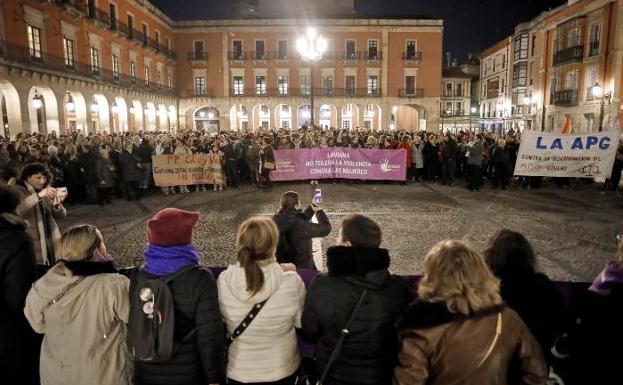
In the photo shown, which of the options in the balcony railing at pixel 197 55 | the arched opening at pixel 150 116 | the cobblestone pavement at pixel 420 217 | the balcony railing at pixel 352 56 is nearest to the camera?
the cobblestone pavement at pixel 420 217

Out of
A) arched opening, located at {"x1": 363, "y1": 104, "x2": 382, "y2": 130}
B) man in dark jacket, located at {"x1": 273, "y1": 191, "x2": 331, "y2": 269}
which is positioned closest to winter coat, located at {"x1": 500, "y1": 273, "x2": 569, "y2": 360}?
man in dark jacket, located at {"x1": 273, "y1": 191, "x2": 331, "y2": 269}

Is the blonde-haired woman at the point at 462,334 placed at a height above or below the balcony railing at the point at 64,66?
below

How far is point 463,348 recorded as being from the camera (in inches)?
82.0

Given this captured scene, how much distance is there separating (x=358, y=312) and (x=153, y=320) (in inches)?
41.5

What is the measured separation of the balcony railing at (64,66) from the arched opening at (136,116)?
1300 mm

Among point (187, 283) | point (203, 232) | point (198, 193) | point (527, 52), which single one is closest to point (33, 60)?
point (198, 193)

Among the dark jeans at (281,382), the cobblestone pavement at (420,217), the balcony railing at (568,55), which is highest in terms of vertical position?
the balcony railing at (568,55)

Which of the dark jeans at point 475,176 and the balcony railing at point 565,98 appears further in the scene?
the balcony railing at point 565,98

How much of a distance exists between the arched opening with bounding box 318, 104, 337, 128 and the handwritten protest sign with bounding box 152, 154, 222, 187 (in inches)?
1402

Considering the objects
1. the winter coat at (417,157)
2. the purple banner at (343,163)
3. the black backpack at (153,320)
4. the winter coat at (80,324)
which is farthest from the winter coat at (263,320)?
the winter coat at (417,157)

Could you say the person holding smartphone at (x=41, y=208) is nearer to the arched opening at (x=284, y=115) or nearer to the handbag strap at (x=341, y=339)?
the handbag strap at (x=341, y=339)

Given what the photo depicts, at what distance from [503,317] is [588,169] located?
1231 centimetres

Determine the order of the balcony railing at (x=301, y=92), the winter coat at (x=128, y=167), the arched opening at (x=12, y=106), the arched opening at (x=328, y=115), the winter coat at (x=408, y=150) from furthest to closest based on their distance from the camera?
the arched opening at (x=328, y=115) → the balcony railing at (x=301, y=92) → the arched opening at (x=12, y=106) → the winter coat at (x=408, y=150) → the winter coat at (x=128, y=167)

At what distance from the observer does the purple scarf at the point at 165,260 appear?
2.53 meters
